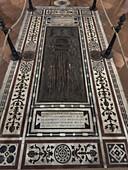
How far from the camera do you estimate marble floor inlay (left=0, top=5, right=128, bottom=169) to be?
2.09m

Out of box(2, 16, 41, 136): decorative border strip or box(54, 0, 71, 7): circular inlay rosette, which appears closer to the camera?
box(2, 16, 41, 136): decorative border strip

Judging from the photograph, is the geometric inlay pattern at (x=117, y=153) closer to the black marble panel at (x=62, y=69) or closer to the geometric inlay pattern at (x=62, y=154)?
the geometric inlay pattern at (x=62, y=154)

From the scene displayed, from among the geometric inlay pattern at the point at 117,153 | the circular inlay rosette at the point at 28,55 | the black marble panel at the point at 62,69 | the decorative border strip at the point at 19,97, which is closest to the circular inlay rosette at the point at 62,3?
the black marble panel at the point at 62,69

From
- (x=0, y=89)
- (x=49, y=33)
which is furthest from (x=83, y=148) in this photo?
(x=49, y=33)

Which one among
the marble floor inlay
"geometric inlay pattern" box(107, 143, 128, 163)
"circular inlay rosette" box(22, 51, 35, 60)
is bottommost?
"geometric inlay pattern" box(107, 143, 128, 163)

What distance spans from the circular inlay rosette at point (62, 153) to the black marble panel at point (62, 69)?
35.1 inches

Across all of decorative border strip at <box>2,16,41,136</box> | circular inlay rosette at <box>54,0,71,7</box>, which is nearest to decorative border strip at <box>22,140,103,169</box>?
decorative border strip at <box>2,16,41,136</box>

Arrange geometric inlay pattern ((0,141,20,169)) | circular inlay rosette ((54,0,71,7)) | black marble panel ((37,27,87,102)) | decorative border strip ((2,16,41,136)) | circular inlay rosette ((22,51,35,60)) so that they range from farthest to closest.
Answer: circular inlay rosette ((54,0,71,7)), circular inlay rosette ((22,51,35,60)), black marble panel ((37,27,87,102)), decorative border strip ((2,16,41,136)), geometric inlay pattern ((0,141,20,169))

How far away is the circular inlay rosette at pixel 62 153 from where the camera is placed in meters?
2.06

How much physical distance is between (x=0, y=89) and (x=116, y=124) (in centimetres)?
248

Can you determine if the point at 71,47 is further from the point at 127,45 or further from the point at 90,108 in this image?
the point at 90,108

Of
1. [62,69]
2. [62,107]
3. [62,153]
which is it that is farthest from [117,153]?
[62,69]

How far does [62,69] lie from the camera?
10.1 feet

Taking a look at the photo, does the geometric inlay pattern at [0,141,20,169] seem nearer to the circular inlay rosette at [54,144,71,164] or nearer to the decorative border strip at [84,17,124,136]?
the circular inlay rosette at [54,144,71,164]
